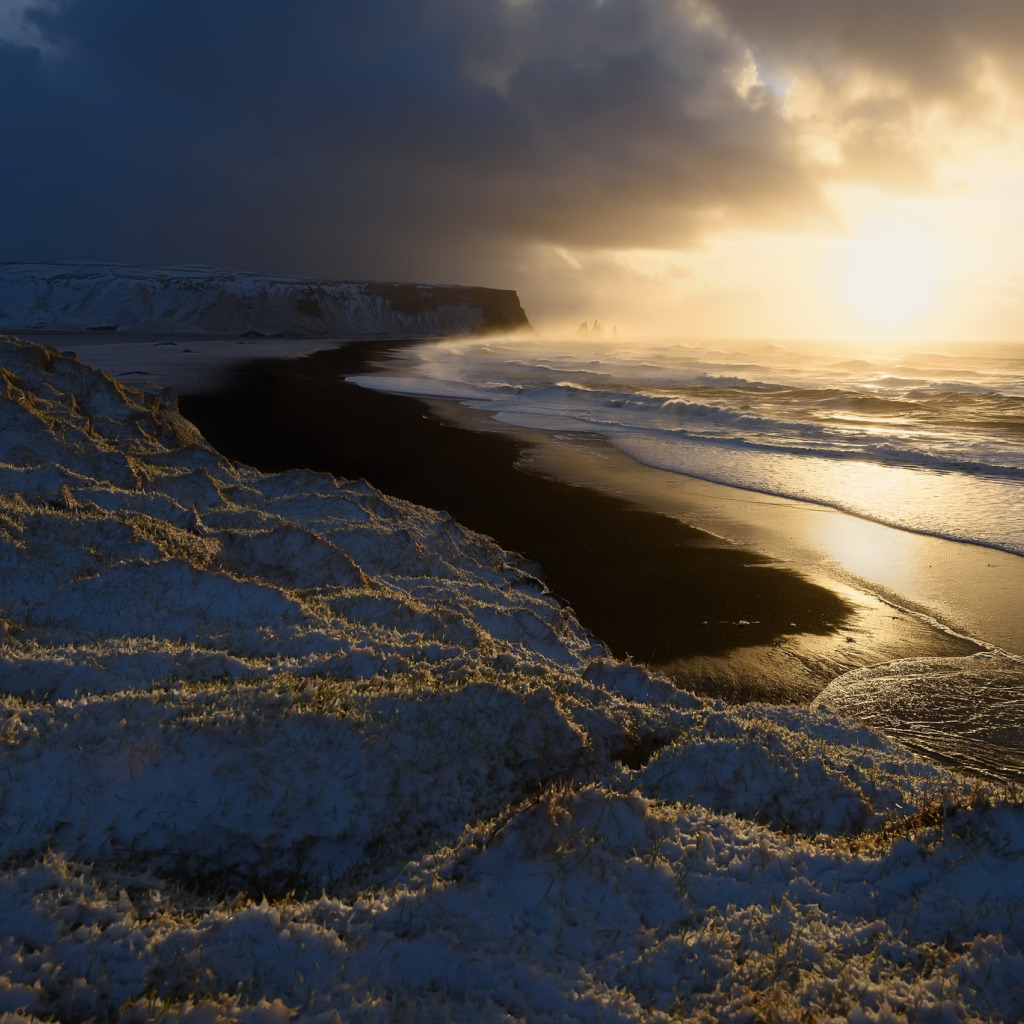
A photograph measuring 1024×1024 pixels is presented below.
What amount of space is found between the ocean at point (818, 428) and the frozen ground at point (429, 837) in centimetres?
1109

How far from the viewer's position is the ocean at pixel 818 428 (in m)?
16.0

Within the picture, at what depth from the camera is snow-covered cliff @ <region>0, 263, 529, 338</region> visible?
443 feet

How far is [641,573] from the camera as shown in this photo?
10711mm

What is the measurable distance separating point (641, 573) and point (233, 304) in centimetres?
15487

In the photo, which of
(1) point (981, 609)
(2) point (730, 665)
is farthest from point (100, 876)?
(1) point (981, 609)

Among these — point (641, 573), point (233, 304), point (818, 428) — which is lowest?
point (641, 573)

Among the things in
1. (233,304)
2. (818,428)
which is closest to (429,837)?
(818,428)

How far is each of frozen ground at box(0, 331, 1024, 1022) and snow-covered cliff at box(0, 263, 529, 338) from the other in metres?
136

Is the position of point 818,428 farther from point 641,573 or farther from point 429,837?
point 429,837

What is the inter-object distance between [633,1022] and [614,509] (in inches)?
487

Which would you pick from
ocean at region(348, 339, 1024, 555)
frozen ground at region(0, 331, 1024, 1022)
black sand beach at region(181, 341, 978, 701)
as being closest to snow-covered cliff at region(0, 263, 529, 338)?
ocean at region(348, 339, 1024, 555)

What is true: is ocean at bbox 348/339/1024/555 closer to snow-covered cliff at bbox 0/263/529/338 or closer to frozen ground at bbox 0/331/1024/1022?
frozen ground at bbox 0/331/1024/1022

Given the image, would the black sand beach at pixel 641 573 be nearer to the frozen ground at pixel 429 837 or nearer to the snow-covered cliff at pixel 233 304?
the frozen ground at pixel 429 837

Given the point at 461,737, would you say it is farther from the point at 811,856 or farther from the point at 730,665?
the point at 730,665
